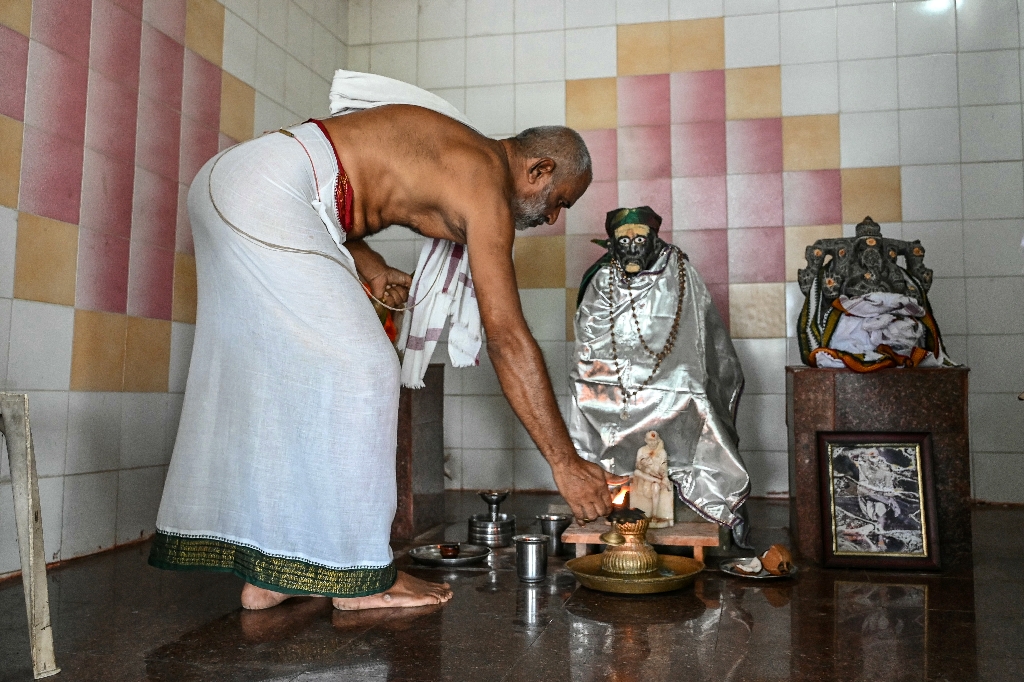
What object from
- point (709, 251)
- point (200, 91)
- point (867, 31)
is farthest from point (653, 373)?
point (867, 31)

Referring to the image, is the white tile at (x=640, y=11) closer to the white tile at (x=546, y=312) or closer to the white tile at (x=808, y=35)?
the white tile at (x=808, y=35)

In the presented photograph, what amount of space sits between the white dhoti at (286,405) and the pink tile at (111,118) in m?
1.38

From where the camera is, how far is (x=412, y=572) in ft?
10.3

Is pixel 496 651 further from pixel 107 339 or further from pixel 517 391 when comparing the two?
pixel 107 339

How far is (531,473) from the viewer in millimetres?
5582

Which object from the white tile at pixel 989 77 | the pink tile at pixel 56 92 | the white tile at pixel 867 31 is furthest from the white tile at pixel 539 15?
the pink tile at pixel 56 92

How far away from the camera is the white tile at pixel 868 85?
205 inches

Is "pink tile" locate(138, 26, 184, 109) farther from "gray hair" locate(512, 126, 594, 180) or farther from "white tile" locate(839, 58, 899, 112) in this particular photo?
"white tile" locate(839, 58, 899, 112)

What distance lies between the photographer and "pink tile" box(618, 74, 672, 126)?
5.49 m

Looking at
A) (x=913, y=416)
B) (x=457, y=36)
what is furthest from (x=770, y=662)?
(x=457, y=36)

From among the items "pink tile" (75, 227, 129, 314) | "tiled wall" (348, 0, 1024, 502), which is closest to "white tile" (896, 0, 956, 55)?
"tiled wall" (348, 0, 1024, 502)

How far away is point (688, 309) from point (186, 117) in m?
2.60

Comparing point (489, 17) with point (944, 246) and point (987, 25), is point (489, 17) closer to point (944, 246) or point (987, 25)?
point (987, 25)

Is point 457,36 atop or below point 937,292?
atop
